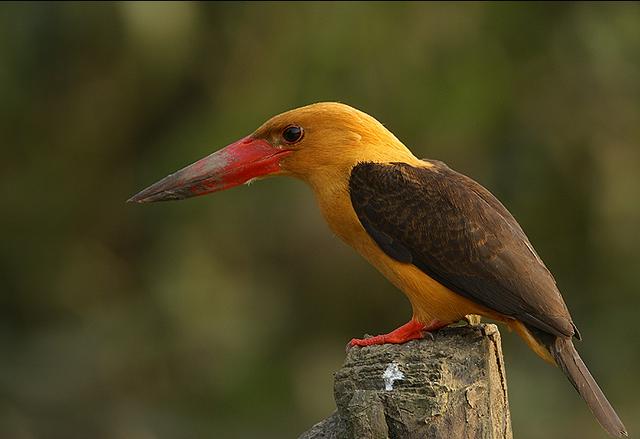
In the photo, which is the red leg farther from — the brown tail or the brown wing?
the brown tail

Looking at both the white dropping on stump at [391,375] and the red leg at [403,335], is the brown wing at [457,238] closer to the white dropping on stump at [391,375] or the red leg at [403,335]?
the red leg at [403,335]

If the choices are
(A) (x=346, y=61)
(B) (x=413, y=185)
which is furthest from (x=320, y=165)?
(A) (x=346, y=61)

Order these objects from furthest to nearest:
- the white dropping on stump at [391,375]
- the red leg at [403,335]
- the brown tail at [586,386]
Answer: the red leg at [403,335]
the brown tail at [586,386]
the white dropping on stump at [391,375]

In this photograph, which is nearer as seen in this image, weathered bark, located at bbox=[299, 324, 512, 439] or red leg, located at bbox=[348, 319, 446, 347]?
weathered bark, located at bbox=[299, 324, 512, 439]

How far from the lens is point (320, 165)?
4.98 metres

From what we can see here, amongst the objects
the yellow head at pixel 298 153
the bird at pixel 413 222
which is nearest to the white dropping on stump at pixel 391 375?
the bird at pixel 413 222

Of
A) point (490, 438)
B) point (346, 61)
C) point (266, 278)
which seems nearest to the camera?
point (490, 438)

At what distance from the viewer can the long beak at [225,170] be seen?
4949mm

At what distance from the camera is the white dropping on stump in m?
4.04

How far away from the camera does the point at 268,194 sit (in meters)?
10.2

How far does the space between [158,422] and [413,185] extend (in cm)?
573

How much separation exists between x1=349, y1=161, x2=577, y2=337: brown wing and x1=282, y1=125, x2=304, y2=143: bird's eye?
0.29 m

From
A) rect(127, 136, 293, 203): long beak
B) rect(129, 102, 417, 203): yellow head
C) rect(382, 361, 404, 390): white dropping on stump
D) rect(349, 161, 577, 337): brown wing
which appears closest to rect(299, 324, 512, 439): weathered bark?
rect(382, 361, 404, 390): white dropping on stump

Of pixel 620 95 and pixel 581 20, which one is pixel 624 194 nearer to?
pixel 620 95
